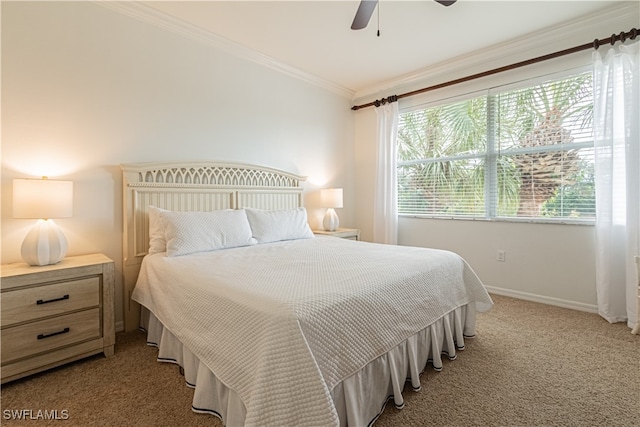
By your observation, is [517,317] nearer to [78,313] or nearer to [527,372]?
[527,372]

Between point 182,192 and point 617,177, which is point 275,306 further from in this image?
point 617,177

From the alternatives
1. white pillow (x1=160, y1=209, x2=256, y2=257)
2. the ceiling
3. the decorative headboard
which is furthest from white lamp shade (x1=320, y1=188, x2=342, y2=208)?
the ceiling

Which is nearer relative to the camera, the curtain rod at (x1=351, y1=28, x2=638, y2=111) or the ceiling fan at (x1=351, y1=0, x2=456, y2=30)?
the ceiling fan at (x1=351, y1=0, x2=456, y2=30)

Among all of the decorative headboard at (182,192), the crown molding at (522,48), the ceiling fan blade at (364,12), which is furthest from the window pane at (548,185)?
the decorative headboard at (182,192)

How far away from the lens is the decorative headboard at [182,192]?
2.48 metres

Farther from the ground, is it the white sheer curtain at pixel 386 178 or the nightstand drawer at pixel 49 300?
the white sheer curtain at pixel 386 178

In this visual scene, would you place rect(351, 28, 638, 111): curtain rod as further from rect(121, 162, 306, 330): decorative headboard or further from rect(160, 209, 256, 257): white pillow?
rect(160, 209, 256, 257): white pillow

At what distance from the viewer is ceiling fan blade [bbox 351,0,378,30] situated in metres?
2.01

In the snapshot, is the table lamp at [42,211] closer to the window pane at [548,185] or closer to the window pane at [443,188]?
the window pane at [443,188]

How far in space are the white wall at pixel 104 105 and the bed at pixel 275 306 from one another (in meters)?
0.24

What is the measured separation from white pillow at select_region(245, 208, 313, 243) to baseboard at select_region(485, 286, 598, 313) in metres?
2.21

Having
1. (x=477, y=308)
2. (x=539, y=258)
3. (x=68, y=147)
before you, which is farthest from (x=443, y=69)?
(x=68, y=147)

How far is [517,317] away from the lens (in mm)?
2727

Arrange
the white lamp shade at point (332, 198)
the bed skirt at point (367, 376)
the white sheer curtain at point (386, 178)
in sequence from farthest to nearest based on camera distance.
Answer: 1. the white sheer curtain at point (386, 178)
2. the white lamp shade at point (332, 198)
3. the bed skirt at point (367, 376)
